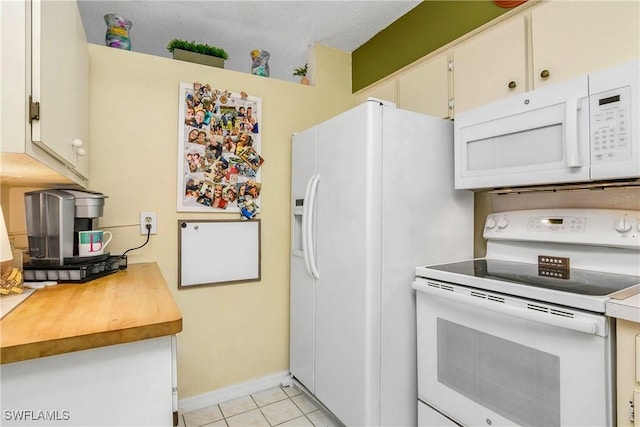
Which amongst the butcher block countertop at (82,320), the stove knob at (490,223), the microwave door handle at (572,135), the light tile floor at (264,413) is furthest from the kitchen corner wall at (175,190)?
the microwave door handle at (572,135)

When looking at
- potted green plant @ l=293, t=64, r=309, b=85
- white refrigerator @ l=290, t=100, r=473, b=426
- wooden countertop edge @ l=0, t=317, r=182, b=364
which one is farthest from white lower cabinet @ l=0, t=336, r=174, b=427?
potted green plant @ l=293, t=64, r=309, b=85

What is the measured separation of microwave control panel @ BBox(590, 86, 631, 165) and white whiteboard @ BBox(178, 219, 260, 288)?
1.84m

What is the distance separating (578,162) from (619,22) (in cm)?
56

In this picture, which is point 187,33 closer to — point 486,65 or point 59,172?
point 59,172

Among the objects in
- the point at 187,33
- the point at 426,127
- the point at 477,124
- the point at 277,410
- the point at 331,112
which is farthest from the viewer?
the point at 331,112

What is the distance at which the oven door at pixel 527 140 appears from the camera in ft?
4.17

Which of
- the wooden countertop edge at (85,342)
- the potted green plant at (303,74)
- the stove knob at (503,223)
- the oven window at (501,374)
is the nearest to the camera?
the wooden countertop edge at (85,342)

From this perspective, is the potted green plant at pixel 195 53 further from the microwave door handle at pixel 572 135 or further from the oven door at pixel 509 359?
the microwave door handle at pixel 572 135

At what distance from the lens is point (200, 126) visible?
2.12m

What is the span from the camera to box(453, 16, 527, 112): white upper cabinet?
1.59m

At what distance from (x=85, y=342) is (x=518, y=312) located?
1330 millimetres

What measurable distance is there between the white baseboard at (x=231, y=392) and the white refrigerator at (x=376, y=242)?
0.48 m

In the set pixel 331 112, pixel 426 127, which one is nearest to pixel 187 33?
pixel 331 112

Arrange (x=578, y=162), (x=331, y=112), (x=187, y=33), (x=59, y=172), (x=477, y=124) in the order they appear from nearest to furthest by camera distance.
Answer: (x=59, y=172), (x=578, y=162), (x=477, y=124), (x=187, y=33), (x=331, y=112)
